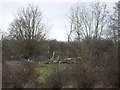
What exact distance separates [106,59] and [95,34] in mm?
23575

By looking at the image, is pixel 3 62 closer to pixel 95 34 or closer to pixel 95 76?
pixel 95 76

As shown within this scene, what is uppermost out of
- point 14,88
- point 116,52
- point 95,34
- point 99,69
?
point 95,34

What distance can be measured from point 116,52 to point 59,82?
244 cm

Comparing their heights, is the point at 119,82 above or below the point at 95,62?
below

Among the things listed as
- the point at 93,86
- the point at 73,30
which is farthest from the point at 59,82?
the point at 73,30

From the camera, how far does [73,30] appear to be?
37.4 meters

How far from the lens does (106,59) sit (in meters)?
10.3

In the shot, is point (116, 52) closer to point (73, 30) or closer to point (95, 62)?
point (95, 62)

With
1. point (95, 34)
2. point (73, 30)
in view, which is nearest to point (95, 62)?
point (95, 34)

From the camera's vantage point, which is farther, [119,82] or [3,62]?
[3,62]

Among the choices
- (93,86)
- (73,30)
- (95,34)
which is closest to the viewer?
(93,86)

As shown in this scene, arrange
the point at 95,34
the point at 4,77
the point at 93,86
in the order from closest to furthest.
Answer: the point at 93,86 < the point at 4,77 < the point at 95,34

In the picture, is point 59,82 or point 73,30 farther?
point 73,30

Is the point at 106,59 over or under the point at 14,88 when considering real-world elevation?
over
